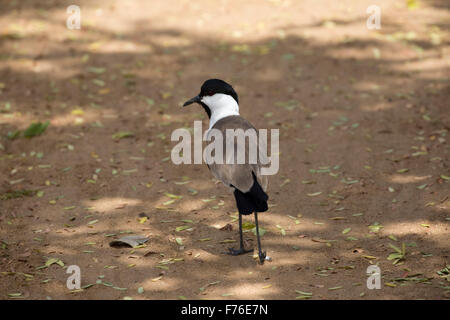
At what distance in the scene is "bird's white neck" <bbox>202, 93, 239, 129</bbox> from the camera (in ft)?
18.9

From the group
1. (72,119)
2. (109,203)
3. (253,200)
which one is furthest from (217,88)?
(72,119)

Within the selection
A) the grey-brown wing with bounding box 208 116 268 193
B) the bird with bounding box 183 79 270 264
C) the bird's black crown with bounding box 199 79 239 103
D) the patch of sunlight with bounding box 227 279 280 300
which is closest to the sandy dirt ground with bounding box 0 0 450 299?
the patch of sunlight with bounding box 227 279 280 300

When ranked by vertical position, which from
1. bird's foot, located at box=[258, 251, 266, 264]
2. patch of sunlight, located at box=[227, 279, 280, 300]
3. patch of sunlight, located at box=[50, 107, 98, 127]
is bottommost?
patch of sunlight, located at box=[227, 279, 280, 300]

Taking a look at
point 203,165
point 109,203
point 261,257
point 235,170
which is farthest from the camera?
point 203,165

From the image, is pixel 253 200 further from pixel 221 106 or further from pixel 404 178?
pixel 404 178

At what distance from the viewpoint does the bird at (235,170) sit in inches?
195

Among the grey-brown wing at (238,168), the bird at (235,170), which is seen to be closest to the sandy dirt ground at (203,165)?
the bird at (235,170)

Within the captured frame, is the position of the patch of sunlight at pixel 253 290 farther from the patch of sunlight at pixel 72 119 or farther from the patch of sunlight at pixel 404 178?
the patch of sunlight at pixel 72 119

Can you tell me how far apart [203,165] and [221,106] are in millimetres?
1819

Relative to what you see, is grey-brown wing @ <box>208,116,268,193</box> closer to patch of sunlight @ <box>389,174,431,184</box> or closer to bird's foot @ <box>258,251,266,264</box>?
bird's foot @ <box>258,251,266,264</box>

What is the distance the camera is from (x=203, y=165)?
7492 mm

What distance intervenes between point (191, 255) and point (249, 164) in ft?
3.52

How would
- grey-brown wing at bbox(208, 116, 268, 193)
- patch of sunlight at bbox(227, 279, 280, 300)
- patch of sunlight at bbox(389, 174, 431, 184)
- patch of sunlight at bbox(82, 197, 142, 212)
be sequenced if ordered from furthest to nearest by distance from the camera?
patch of sunlight at bbox(389, 174, 431, 184), patch of sunlight at bbox(82, 197, 142, 212), grey-brown wing at bbox(208, 116, 268, 193), patch of sunlight at bbox(227, 279, 280, 300)

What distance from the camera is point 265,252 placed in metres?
5.38
